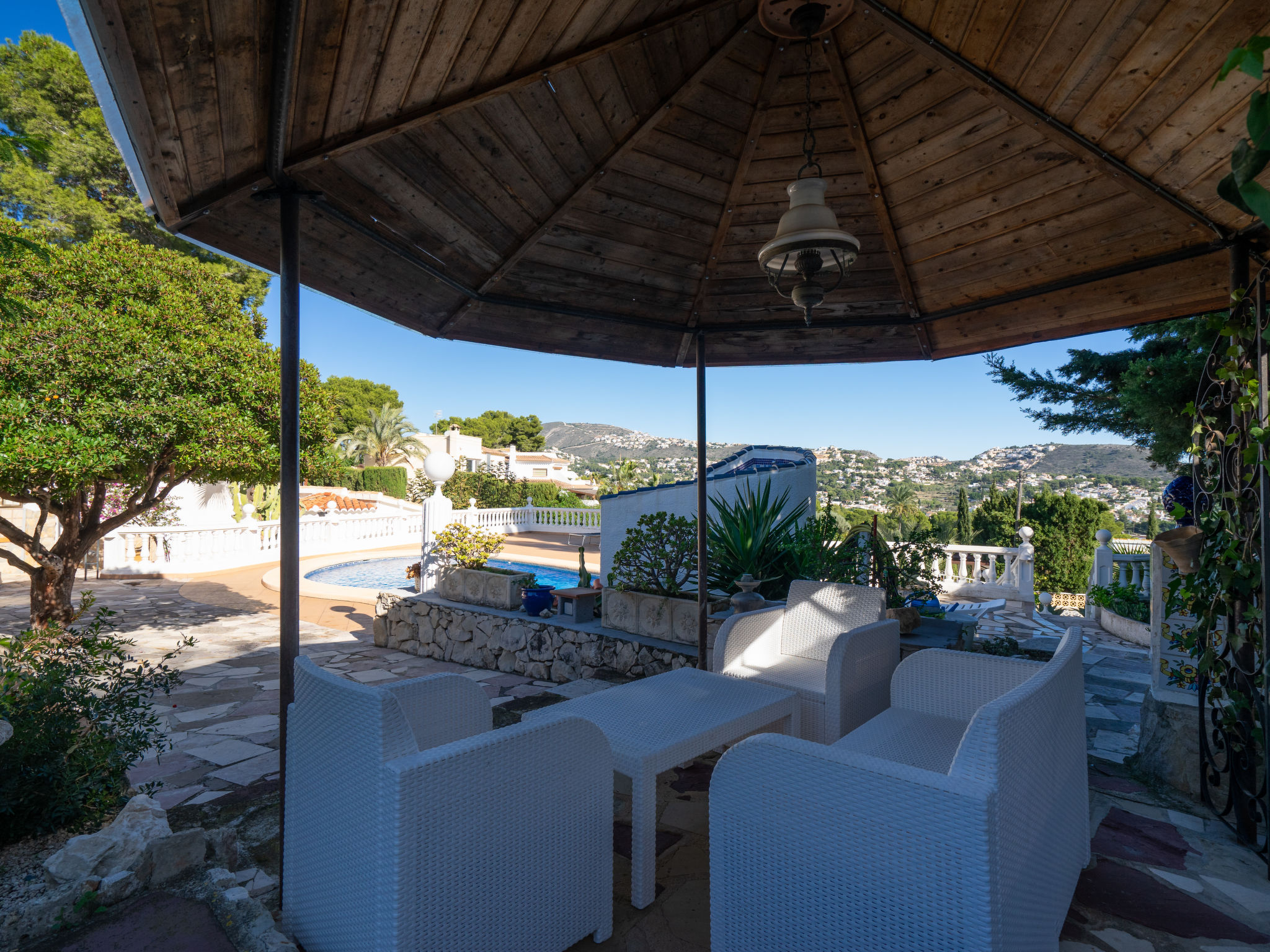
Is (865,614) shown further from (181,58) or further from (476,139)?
(181,58)

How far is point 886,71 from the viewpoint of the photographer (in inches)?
95.9

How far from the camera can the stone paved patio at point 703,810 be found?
1.88 meters

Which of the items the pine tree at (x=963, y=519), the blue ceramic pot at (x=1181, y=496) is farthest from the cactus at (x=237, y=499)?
the pine tree at (x=963, y=519)

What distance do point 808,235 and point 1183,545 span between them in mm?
2124

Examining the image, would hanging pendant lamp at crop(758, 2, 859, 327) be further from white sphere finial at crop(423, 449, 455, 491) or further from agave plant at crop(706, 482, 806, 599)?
white sphere finial at crop(423, 449, 455, 491)

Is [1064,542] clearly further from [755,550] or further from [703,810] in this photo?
[703,810]

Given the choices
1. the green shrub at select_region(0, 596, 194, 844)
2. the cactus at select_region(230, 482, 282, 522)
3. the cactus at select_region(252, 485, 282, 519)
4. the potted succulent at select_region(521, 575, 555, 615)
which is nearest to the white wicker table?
the green shrub at select_region(0, 596, 194, 844)

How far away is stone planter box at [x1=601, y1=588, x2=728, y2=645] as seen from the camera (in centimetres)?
443

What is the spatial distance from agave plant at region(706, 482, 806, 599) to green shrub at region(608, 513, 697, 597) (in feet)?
0.59

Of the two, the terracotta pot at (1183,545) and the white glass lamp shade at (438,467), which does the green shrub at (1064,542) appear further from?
the terracotta pot at (1183,545)

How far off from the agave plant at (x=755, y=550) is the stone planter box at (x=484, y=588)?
5.62 ft

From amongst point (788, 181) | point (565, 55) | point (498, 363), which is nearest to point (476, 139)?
point (565, 55)

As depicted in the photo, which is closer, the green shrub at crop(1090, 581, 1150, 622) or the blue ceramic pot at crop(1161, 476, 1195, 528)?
the blue ceramic pot at crop(1161, 476, 1195, 528)

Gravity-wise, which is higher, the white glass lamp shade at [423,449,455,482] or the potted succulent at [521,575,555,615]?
the white glass lamp shade at [423,449,455,482]
